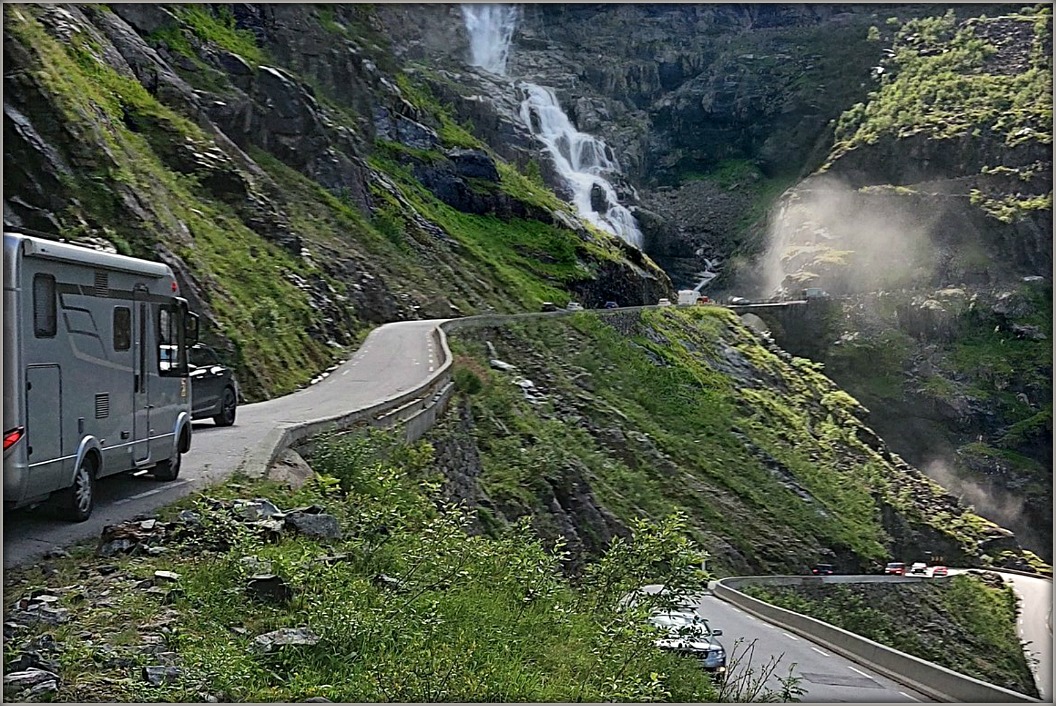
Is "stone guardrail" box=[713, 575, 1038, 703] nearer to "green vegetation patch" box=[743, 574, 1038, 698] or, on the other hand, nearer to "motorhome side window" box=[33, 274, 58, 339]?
"green vegetation patch" box=[743, 574, 1038, 698]

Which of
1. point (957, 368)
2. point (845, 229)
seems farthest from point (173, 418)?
point (845, 229)

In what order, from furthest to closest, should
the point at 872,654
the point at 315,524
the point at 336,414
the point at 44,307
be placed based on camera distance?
Result: the point at 872,654, the point at 336,414, the point at 315,524, the point at 44,307

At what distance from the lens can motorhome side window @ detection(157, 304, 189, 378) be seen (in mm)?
12852

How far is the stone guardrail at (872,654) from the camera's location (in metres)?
16.8

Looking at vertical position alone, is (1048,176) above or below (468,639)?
above

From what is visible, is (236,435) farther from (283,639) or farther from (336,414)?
(283,639)

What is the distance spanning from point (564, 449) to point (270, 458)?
14724mm

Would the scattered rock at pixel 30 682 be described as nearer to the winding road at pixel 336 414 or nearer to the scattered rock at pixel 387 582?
the winding road at pixel 336 414

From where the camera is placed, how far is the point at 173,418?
13.3 metres

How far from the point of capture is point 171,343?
13227 mm

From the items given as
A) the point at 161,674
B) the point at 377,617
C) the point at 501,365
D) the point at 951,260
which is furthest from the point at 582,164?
the point at 161,674

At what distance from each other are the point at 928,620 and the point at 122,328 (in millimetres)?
26244

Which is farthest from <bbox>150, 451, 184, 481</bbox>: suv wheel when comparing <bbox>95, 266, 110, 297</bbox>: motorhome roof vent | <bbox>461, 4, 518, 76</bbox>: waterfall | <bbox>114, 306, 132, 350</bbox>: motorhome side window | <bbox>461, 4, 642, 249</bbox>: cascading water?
<bbox>461, 4, 518, 76</bbox>: waterfall

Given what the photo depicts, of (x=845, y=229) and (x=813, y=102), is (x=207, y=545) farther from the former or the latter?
(x=813, y=102)
